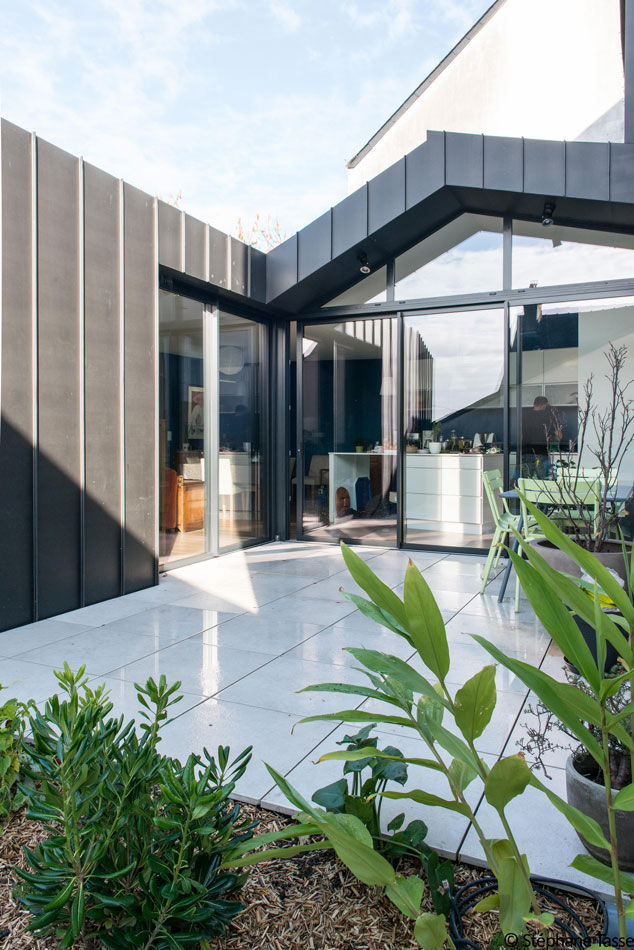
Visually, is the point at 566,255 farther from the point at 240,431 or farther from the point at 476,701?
the point at 476,701

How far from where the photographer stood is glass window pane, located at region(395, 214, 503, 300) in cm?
634

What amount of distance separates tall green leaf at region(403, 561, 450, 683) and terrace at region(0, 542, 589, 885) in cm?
91

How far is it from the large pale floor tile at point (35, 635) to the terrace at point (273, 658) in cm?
1

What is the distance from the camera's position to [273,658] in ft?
11.1

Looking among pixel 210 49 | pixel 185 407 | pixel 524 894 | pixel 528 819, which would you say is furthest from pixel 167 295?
pixel 210 49

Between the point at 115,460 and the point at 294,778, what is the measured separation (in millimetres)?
3035

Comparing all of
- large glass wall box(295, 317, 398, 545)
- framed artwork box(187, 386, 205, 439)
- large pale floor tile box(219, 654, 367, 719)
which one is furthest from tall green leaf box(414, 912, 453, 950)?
large glass wall box(295, 317, 398, 545)

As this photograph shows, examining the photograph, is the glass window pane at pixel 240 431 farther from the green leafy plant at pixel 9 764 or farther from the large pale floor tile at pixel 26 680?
the green leafy plant at pixel 9 764

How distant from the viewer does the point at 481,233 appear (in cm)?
640

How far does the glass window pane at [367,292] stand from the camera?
6.82m

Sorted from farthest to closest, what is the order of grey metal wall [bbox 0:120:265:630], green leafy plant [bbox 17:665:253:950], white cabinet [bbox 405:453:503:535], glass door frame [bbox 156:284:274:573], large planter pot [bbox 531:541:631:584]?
white cabinet [bbox 405:453:503:535], glass door frame [bbox 156:284:274:573], grey metal wall [bbox 0:120:265:630], large planter pot [bbox 531:541:631:584], green leafy plant [bbox 17:665:253:950]

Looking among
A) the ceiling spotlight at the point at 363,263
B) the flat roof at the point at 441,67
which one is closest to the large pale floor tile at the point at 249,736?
the ceiling spotlight at the point at 363,263

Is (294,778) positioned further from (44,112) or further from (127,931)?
(44,112)

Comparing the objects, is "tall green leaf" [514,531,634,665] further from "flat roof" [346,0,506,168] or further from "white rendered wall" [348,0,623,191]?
"flat roof" [346,0,506,168]
